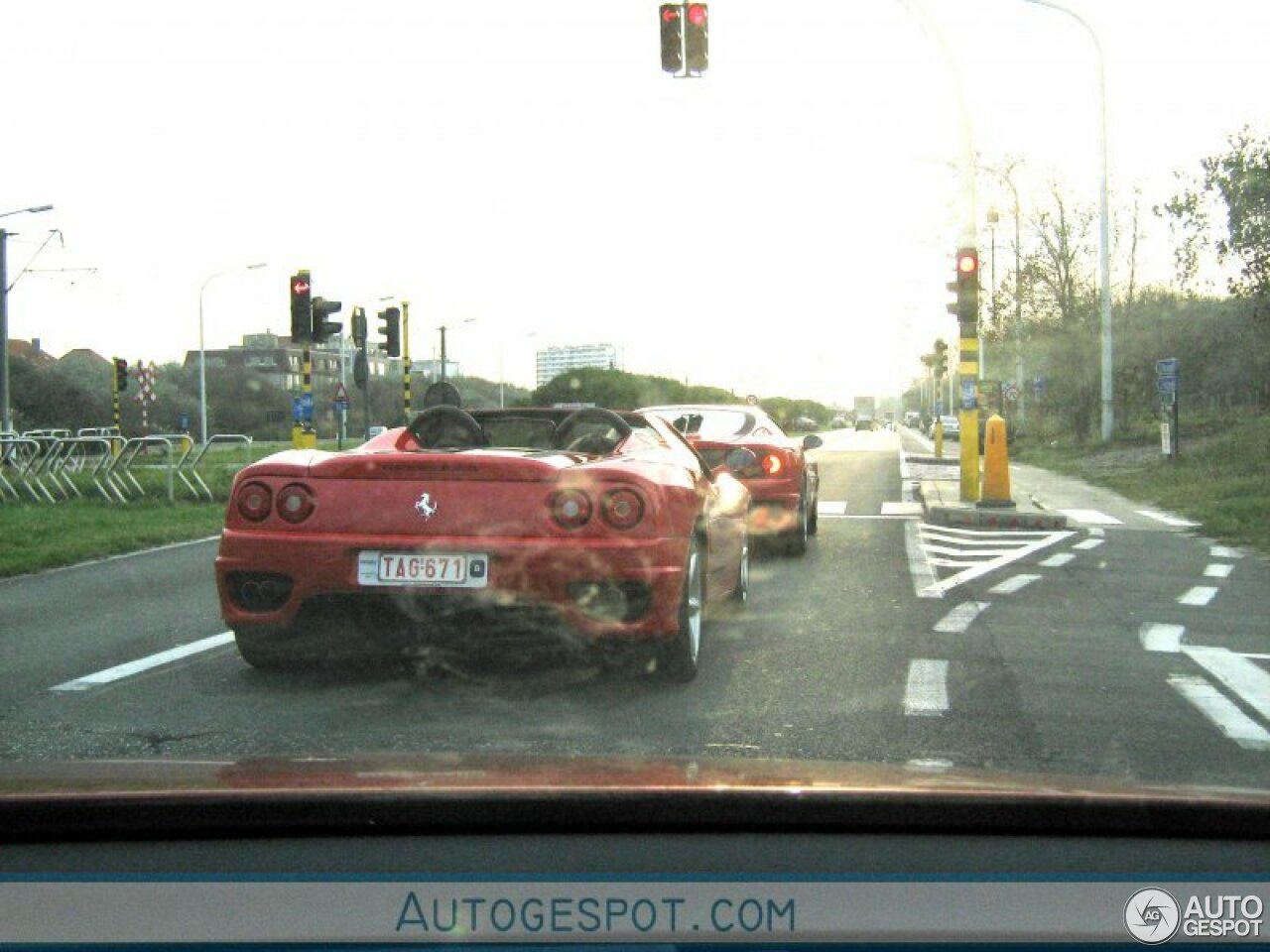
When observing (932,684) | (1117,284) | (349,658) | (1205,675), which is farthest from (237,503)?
(1117,284)

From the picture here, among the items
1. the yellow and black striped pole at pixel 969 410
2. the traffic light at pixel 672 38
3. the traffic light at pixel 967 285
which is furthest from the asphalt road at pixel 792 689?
the traffic light at pixel 967 285

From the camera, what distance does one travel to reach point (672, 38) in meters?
14.2

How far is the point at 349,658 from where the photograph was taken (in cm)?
645

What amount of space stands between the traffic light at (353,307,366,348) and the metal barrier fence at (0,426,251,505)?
7.11 meters

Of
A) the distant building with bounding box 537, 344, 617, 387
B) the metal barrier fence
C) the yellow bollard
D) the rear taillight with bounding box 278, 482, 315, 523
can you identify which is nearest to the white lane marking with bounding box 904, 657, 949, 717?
the rear taillight with bounding box 278, 482, 315, 523

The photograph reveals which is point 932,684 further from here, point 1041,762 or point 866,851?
point 866,851

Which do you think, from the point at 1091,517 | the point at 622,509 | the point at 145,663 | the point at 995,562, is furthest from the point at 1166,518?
the point at 145,663

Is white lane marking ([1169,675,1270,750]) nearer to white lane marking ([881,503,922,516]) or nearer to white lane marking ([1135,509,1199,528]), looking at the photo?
white lane marking ([1135,509,1199,528])

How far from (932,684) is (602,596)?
152 centimetres

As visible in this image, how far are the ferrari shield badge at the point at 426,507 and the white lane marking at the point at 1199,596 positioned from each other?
5528mm

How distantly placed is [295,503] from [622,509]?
137cm

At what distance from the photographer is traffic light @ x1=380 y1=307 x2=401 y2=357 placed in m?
26.7

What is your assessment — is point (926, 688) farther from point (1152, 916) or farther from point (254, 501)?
point (1152, 916)

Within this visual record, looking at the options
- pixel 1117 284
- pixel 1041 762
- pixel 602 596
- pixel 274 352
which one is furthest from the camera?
pixel 274 352
